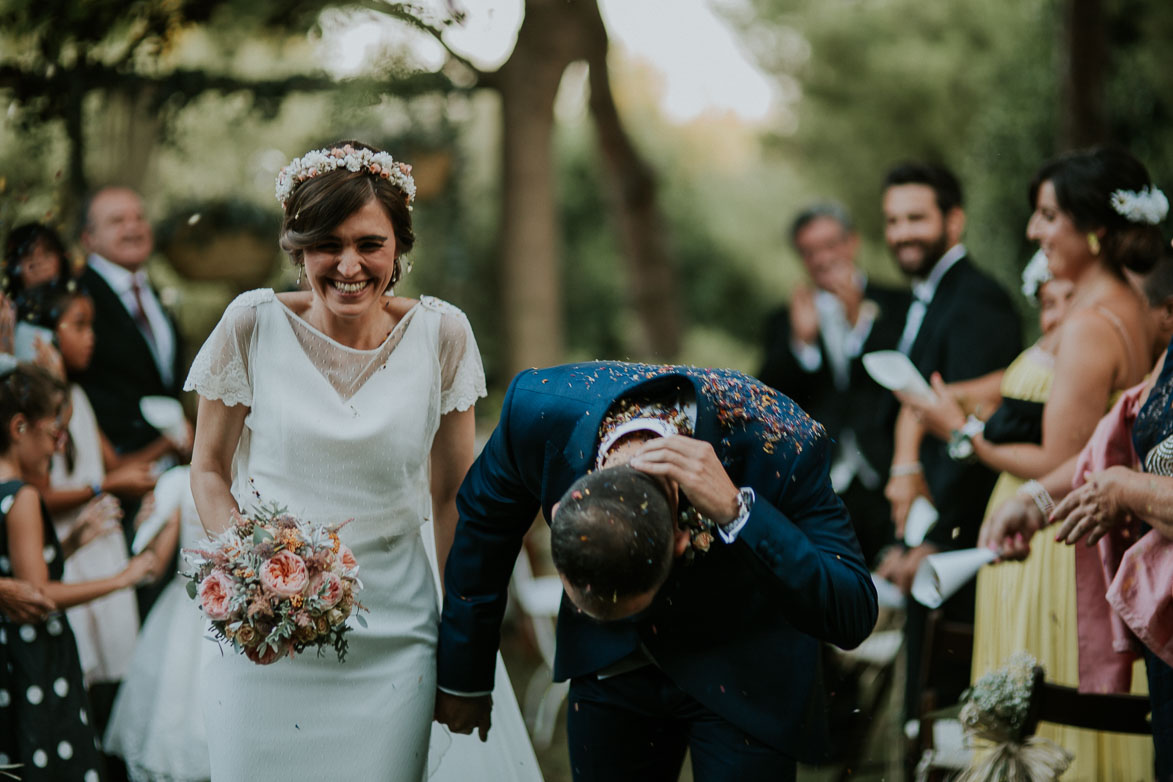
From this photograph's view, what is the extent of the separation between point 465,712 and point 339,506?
61cm

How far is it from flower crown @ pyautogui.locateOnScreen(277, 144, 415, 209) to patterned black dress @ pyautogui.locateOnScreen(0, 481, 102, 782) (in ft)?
4.58

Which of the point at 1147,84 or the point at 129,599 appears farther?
the point at 1147,84

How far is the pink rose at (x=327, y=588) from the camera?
276cm

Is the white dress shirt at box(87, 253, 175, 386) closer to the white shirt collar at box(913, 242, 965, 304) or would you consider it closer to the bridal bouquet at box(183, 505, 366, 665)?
the bridal bouquet at box(183, 505, 366, 665)

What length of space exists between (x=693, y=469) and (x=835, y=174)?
14207 millimetres

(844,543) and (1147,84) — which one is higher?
(1147,84)

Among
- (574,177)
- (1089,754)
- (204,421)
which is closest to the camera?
(204,421)

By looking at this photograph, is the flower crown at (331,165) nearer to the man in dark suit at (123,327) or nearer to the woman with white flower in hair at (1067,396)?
the woman with white flower in hair at (1067,396)

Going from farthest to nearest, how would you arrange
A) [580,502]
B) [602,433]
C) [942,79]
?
Answer: [942,79] < [602,433] < [580,502]

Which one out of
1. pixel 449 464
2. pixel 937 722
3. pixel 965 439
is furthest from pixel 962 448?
pixel 449 464

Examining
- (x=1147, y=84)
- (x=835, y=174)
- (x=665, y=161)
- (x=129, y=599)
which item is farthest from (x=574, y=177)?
(x=129, y=599)

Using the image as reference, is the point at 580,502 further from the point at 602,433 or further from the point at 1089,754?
the point at 1089,754

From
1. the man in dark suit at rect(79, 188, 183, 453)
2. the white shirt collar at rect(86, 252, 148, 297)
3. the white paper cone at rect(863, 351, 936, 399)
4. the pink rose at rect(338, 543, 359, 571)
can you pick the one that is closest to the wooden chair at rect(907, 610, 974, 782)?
the white paper cone at rect(863, 351, 936, 399)

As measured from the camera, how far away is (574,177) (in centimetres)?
1712
